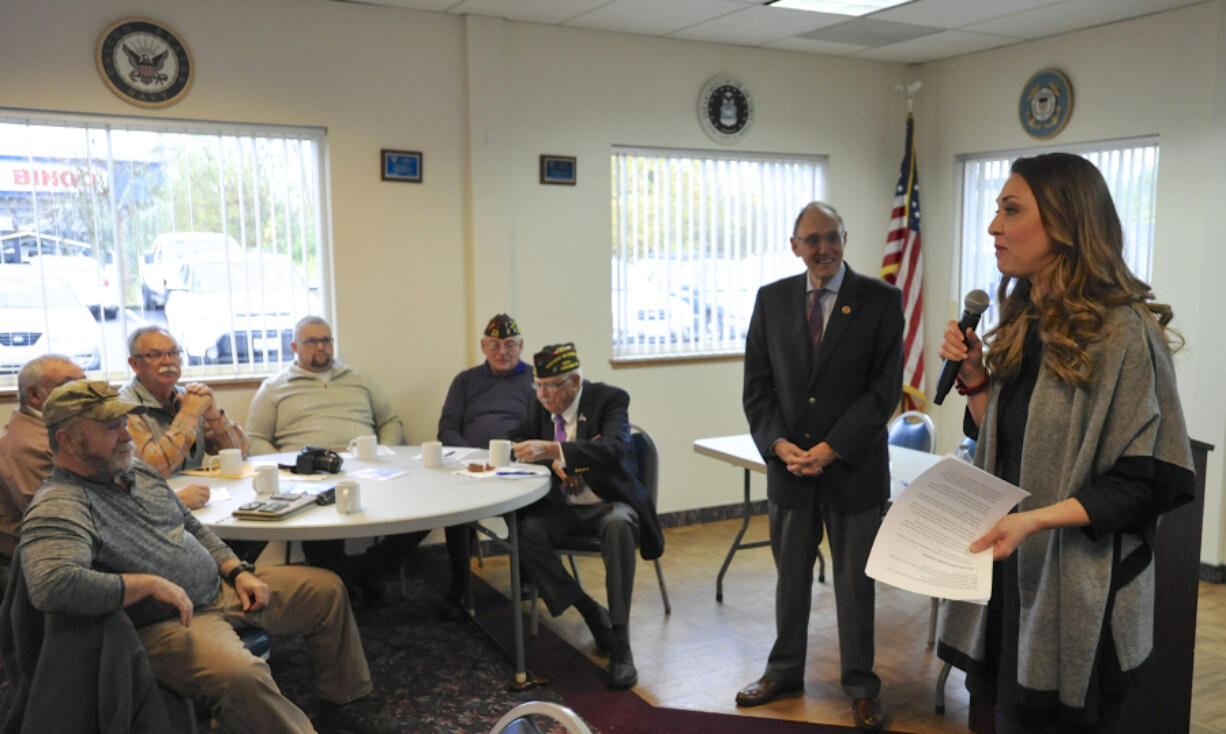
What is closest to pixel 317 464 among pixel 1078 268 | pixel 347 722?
pixel 347 722

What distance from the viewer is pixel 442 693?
3324 mm

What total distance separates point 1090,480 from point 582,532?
224 centimetres

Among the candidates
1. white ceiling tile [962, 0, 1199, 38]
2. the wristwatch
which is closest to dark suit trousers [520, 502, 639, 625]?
the wristwatch

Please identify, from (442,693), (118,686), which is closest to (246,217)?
(442,693)

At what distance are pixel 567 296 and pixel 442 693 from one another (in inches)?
95.7

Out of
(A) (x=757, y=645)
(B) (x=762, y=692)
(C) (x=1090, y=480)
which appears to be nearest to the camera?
(C) (x=1090, y=480)

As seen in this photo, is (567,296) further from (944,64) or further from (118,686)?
(118,686)

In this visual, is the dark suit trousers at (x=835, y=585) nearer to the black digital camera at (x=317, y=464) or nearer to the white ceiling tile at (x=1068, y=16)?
the black digital camera at (x=317, y=464)

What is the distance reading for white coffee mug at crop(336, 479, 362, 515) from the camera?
2834 mm

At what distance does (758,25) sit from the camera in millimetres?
4949

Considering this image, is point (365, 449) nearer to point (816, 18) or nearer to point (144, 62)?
point (144, 62)

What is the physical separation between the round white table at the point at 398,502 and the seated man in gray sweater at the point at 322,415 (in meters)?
0.57

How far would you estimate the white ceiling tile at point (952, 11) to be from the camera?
4434mm

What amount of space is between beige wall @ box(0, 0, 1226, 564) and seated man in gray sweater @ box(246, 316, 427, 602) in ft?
0.91
